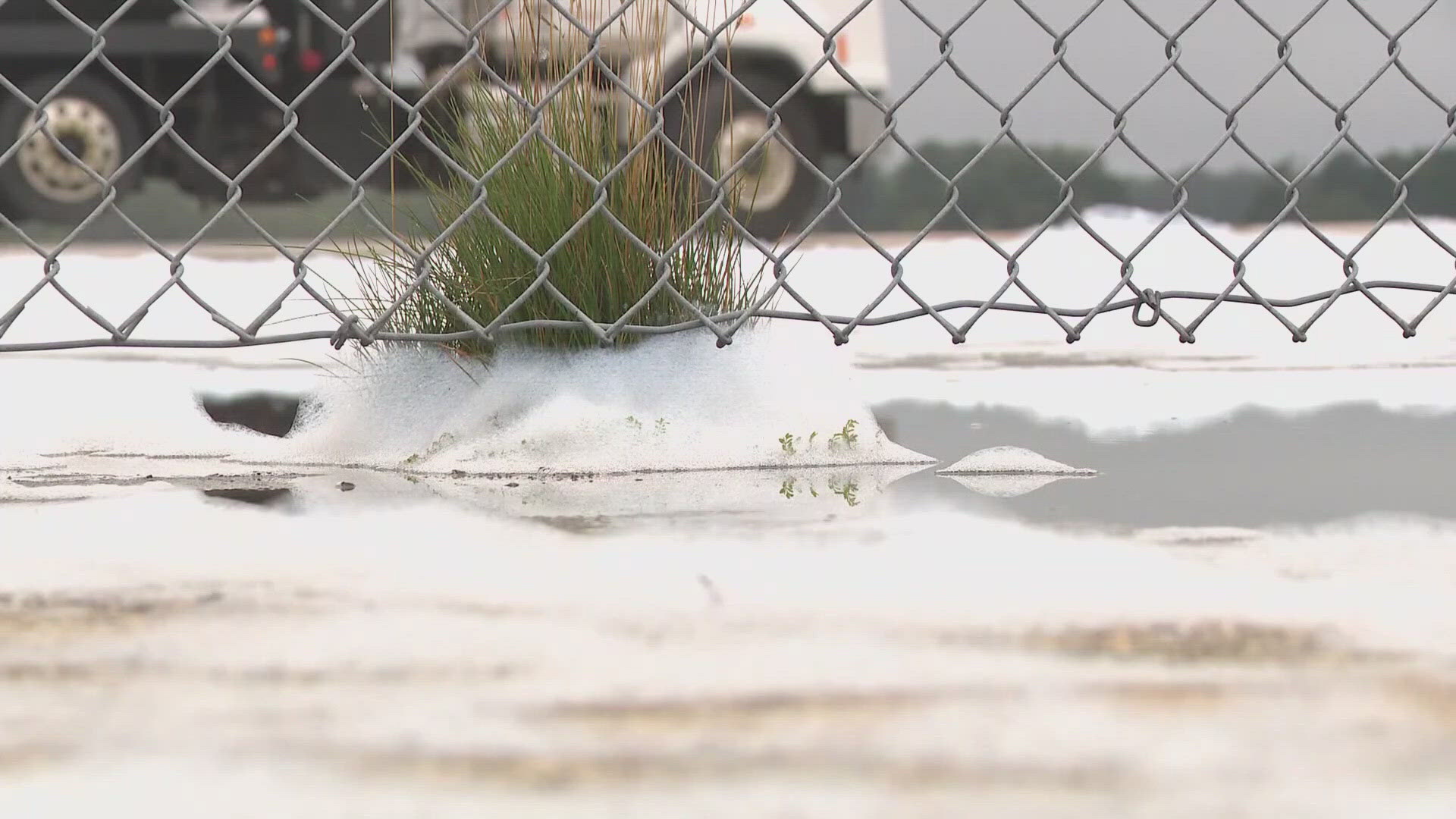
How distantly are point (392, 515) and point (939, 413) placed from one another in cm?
109

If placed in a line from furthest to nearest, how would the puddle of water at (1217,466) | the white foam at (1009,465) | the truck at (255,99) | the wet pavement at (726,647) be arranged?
the truck at (255,99), the white foam at (1009,465), the puddle of water at (1217,466), the wet pavement at (726,647)

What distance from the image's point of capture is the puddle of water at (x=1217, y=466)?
1760 millimetres

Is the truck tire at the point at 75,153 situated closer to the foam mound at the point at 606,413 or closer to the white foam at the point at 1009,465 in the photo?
the foam mound at the point at 606,413

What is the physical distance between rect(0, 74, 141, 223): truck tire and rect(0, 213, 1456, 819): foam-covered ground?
13.2 ft

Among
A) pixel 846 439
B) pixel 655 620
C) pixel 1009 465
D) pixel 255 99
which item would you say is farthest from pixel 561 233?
pixel 255 99

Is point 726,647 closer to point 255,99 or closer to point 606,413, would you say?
point 606,413

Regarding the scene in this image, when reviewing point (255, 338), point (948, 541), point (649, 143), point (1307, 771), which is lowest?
point (1307, 771)

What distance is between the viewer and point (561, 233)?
2.08 meters

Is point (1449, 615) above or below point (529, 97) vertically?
below

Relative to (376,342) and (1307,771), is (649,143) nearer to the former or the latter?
(376,342)

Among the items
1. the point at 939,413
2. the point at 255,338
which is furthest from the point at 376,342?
the point at 939,413

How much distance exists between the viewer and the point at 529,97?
2066 millimetres

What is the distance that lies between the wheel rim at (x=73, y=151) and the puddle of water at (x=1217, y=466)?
452cm

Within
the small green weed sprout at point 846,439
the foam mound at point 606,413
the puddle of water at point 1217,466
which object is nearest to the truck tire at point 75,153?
the foam mound at point 606,413
